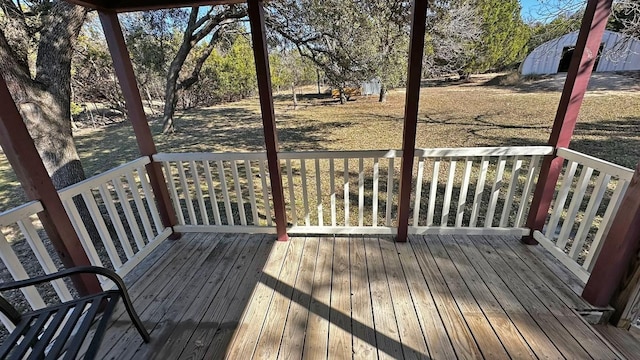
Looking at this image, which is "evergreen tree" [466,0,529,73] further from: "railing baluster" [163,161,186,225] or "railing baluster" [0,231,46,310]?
"railing baluster" [0,231,46,310]

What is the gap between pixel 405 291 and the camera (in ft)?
5.96

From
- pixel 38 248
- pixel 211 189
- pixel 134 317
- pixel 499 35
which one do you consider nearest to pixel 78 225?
pixel 38 248

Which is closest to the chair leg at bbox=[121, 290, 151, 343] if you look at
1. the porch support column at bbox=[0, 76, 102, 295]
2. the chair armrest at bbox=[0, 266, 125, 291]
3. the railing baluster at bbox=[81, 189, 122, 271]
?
the chair armrest at bbox=[0, 266, 125, 291]

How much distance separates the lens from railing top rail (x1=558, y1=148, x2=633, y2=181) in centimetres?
164

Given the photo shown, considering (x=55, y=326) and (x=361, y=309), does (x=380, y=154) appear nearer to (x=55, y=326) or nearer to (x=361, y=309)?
(x=361, y=309)

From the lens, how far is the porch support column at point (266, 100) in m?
1.83

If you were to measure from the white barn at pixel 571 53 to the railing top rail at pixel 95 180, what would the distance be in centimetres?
415

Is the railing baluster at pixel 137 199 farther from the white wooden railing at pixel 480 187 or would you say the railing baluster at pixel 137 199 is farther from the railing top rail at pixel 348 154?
the white wooden railing at pixel 480 187

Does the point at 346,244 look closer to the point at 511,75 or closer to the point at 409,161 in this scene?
the point at 409,161

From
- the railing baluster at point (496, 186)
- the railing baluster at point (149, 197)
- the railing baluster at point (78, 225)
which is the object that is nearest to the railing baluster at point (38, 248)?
the railing baluster at point (78, 225)

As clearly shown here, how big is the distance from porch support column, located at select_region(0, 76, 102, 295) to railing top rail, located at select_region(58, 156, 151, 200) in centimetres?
19

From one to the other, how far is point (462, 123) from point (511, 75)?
5391 mm

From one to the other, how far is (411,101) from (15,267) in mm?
2628

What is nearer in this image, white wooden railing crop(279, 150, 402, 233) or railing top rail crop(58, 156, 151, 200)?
railing top rail crop(58, 156, 151, 200)
